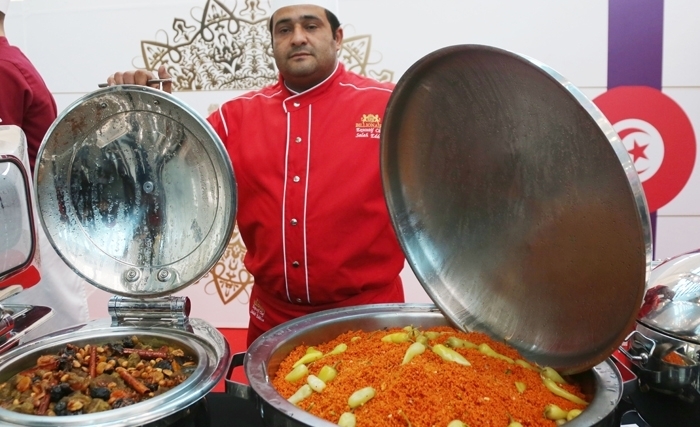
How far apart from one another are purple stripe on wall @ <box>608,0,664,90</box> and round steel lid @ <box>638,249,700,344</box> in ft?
5.68

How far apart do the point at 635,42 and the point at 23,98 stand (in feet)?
8.46

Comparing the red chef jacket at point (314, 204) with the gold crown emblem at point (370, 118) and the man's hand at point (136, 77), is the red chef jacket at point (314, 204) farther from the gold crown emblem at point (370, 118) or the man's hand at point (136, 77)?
the man's hand at point (136, 77)

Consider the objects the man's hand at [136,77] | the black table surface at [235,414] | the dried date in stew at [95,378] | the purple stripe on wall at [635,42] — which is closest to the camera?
the dried date in stew at [95,378]

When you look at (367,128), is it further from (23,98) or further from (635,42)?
(635,42)

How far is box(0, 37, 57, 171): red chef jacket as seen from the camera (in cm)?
198

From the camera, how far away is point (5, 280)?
3.56 feet

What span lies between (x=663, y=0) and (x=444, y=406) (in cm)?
234

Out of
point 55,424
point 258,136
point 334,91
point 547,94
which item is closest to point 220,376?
point 55,424

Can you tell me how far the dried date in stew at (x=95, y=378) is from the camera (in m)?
0.96

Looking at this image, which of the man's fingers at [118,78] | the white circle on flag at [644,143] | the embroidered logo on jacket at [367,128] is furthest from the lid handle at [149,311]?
the white circle on flag at [644,143]

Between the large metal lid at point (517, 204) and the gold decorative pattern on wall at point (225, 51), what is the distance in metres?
1.56

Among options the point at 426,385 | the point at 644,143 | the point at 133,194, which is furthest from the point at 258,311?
the point at 644,143

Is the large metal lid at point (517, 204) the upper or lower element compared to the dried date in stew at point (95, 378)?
upper

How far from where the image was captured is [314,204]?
1.70 m
